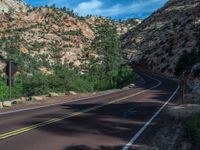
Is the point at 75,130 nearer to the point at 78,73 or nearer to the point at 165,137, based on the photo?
the point at 165,137

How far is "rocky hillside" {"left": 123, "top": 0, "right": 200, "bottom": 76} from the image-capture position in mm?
88938

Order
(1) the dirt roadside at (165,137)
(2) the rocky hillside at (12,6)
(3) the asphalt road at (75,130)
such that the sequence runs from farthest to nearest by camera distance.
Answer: (2) the rocky hillside at (12,6) < (1) the dirt roadside at (165,137) < (3) the asphalt road at (75,130)

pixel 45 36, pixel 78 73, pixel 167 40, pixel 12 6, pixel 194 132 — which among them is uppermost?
pixel 12 6

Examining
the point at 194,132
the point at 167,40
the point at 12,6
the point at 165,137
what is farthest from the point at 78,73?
the point at 12,6

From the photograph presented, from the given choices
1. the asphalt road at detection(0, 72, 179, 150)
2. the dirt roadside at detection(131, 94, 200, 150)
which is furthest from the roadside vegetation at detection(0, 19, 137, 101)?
the dirt roadside at detection(131, 94, 200, 150)

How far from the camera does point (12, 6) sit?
547ft

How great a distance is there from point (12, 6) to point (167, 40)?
3252 inches

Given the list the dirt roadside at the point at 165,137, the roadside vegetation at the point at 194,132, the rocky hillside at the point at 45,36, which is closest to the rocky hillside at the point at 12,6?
the rocky hillside at the point at 45,36

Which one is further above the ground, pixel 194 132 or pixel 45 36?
pixel 45 36

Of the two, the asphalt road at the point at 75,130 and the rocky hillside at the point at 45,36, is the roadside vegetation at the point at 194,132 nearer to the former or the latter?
Result: the asphalt road at the point at 75,130

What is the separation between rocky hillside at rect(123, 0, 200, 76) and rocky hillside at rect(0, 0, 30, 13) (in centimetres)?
4658

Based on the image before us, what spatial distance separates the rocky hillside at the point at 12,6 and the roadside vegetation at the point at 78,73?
4482 centimetres

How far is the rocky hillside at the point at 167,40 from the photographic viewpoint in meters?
88.9

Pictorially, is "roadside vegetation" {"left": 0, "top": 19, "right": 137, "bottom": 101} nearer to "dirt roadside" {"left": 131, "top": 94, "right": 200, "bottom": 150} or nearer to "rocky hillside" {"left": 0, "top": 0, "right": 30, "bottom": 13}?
"dirt roadside" {"left": 131, "top": 94, "right": 200, "bottom": 150}
